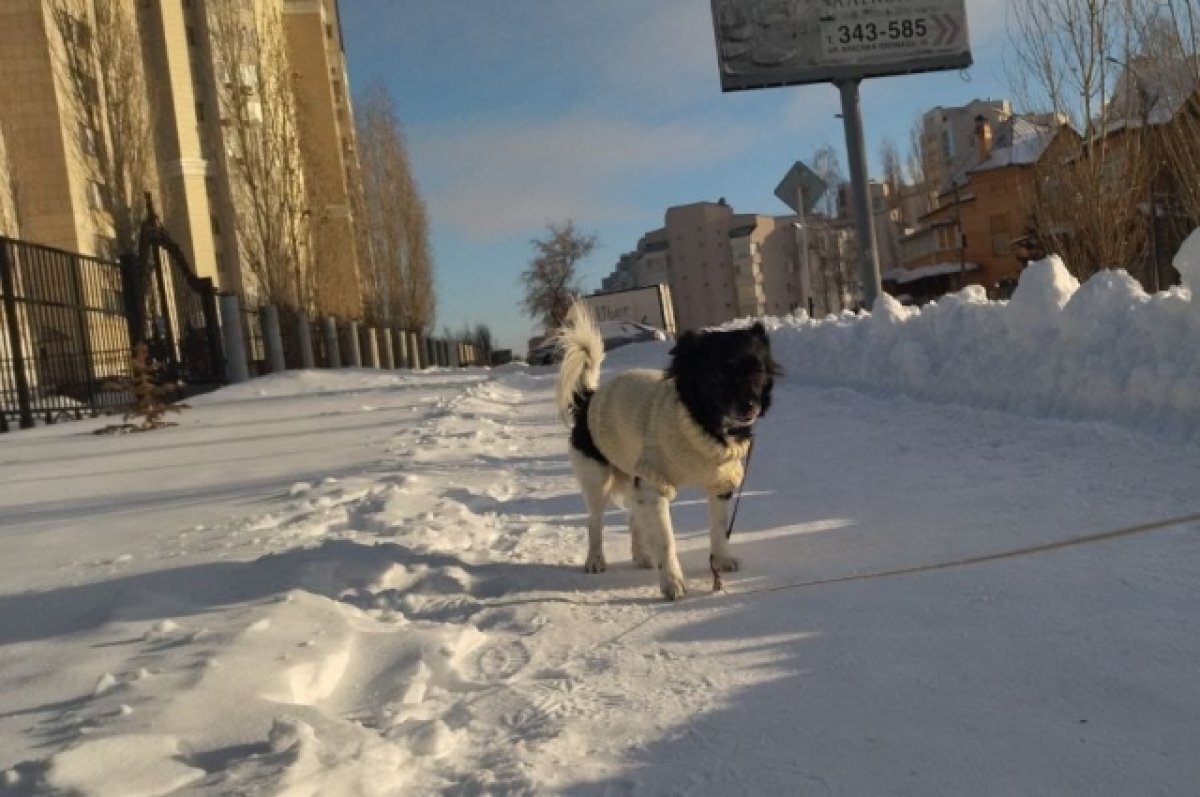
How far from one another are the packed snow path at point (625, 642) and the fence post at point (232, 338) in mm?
16572

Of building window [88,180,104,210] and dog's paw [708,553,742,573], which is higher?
building window [88,180,104,210]

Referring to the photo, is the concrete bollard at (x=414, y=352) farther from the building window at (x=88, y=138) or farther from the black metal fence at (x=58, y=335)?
the black metal fence at (x=58, y=335)

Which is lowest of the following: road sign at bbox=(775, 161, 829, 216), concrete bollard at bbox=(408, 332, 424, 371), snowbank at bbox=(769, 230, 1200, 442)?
snowbank at bbox=(769, 230, 1200, 442)

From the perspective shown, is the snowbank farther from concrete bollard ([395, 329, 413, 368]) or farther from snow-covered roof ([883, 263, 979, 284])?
snow-covered roof ([883, 263, 979, 284])

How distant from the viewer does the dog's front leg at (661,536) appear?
4.00m

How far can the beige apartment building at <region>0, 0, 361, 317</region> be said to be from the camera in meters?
32.3

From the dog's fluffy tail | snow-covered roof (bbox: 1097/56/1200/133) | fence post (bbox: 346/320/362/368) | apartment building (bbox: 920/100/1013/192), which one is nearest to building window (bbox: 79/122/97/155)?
fence post (bbox: 346/320/362/368)

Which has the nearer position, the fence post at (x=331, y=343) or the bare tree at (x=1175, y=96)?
the bare tree at (x=1175, y=96)

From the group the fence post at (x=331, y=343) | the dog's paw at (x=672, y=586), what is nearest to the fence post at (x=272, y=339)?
the fence post at (x=331, y=343)

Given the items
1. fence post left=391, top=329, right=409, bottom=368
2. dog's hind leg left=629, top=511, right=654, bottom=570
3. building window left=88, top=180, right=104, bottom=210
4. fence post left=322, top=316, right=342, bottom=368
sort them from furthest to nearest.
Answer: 1. fence post left=391, top=329, right=409, bottom=368
2. building window left=88, top=180, right=104, bottom=210
3. fence post left=322, top=316, right=342, bottom=368
4. dog's hind leg left=629, top=511, right=654, bottom=570

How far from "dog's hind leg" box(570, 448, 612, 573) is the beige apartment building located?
101 feet

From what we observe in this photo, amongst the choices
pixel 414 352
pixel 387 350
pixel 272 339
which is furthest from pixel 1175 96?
pixel 414 352

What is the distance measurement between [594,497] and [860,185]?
15386 millimetres

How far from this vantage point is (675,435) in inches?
164
